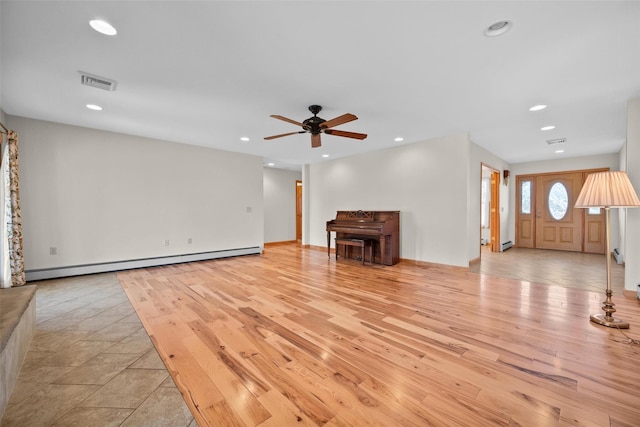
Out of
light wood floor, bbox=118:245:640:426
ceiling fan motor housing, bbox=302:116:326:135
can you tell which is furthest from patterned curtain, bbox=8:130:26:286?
ceiling fan motor housing, bbox=302:116:326:135

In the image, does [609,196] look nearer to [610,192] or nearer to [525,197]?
[610,192]

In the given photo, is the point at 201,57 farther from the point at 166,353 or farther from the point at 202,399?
the point at 202,399

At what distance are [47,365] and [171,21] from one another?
2.59 metres

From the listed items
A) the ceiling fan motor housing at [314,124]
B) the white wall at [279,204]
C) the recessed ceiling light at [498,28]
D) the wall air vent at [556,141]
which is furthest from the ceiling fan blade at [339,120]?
the white wall at [279,204]

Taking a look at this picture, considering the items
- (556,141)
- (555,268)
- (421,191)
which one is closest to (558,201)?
(556,141)

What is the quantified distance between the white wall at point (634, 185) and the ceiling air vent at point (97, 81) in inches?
233

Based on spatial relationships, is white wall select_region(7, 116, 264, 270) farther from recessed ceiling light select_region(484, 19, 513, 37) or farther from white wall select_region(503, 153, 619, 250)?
white wall select_region(503, 153, 619, 250)

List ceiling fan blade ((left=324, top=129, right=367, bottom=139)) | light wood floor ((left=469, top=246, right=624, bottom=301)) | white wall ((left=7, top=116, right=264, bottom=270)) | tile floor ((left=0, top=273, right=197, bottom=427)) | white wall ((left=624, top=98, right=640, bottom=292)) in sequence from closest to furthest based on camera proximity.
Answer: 1. tile floor ((left=0, top=273, right=197, bottom=427))
2. white wall ((left=624, top=98, right=640, bottom=292))
3. ceiling fan blade ((left=324, top=129, right=367, bottom=139))
4. light wood floor ((left=469, top=246, right=624, bottom=301))
5. white wall ((left=7, top=116, right=264, bottom=270))

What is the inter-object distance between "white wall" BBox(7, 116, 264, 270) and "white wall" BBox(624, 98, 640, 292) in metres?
6.30

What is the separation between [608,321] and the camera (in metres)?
2.34

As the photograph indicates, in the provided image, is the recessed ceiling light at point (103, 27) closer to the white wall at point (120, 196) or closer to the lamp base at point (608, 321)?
the white wall at point (120, 196)

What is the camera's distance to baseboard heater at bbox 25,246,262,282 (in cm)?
390

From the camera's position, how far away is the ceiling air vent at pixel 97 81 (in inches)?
101

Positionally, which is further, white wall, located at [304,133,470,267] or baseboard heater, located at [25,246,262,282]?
white wall, located at [304,133,470,267]
